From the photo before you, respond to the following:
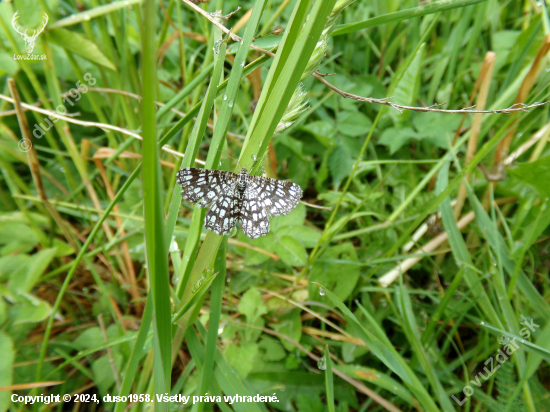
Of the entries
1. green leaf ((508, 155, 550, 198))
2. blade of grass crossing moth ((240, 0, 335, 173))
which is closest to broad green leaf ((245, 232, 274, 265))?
blade of grass crossing moth ((240, 0, 335, 173))

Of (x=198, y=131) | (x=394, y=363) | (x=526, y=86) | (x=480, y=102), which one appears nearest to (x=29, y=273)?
(x=198, y=131)

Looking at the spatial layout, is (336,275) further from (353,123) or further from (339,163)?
(353,123)

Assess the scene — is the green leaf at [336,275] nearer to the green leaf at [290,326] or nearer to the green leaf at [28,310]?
the green leaf at [290,326]

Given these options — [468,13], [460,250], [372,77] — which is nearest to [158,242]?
[460,250]

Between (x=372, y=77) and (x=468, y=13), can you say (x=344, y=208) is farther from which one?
(x=468, y=13)

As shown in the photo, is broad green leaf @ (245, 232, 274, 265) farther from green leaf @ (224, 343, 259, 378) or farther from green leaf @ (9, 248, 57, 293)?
green leaf @ (9, 248, 57, 293)

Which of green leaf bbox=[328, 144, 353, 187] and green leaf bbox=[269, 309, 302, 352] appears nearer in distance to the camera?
green leaf bbox=[269, 309, 302, 352]

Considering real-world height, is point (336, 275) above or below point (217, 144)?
below

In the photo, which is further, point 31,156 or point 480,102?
point 480,102
